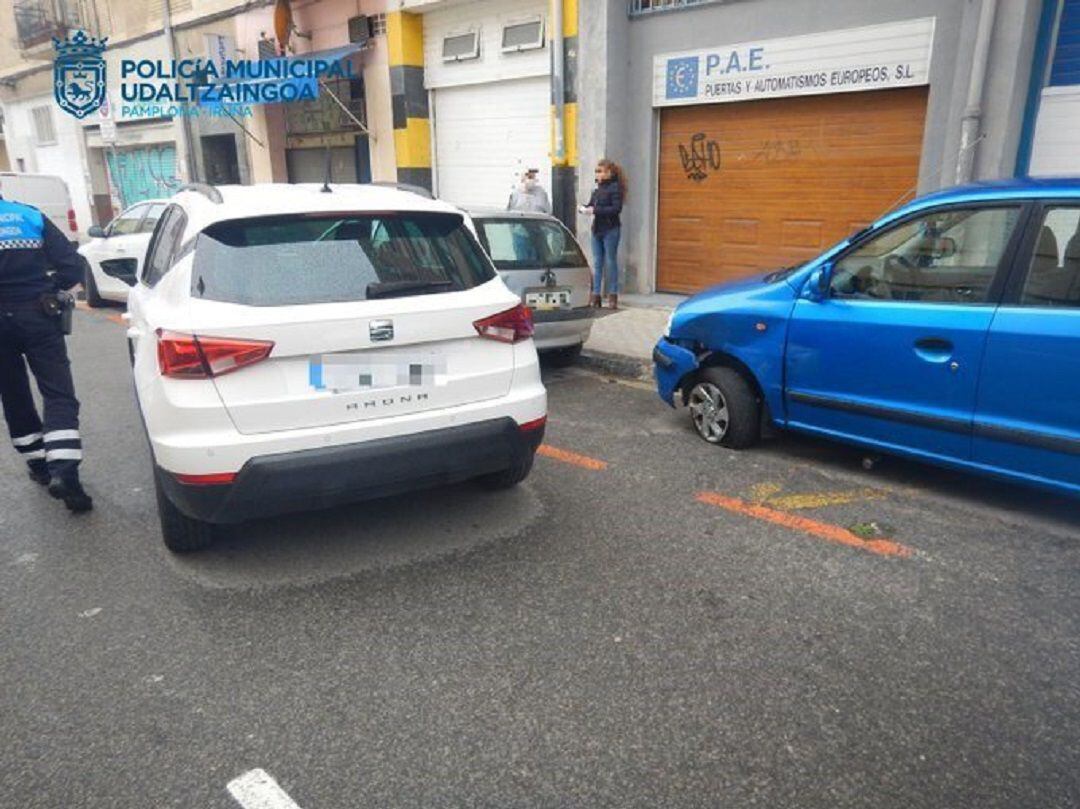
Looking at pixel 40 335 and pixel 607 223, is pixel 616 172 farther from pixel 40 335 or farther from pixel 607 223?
pixel 40 335

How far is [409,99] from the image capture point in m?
13.9

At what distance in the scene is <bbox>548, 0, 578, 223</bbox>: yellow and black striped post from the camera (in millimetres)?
11094

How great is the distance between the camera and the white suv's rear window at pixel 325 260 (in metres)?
3.32

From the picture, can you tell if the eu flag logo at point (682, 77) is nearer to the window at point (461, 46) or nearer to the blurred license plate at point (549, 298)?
the window at point (461, 46)

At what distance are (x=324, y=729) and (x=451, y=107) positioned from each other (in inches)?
509

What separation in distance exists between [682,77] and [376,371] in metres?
8.22

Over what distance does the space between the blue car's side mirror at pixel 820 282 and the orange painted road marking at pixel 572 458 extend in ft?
5.34

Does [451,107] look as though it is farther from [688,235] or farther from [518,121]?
[688,235]

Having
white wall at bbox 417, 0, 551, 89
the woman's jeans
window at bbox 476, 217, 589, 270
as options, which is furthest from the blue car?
white wall at bbox 417, 0, 551, 89

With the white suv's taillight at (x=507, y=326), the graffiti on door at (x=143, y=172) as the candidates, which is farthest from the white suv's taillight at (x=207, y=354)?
the graffiti on door at (x=143, y=172)

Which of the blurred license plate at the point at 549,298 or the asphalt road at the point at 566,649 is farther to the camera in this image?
the blurred license plate at the point at 549,298

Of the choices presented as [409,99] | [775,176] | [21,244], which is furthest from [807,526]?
[409,99]

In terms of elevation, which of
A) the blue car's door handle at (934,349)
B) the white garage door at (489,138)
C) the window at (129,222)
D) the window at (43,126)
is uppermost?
the window at (43,126)

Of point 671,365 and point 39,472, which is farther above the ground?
point 671,365
